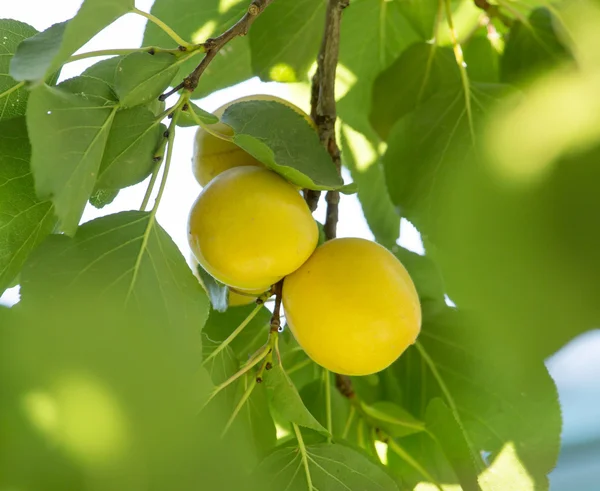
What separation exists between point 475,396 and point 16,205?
517 mm

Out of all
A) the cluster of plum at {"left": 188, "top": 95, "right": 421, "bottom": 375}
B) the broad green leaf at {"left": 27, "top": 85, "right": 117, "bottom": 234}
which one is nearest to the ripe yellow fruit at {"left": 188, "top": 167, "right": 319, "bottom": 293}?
the cluster of plum at {"left": 188, "top": 95, "right": 421, "bottom": 375}

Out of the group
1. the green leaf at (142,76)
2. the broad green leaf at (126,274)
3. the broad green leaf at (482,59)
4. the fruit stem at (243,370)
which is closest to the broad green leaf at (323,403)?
the fruit stem at (243,370)

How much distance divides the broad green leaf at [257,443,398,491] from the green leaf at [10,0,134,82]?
1.21ft

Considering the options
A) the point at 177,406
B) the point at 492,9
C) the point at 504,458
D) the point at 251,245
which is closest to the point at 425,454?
the point at 504,458

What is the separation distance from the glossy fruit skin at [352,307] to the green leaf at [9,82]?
274 millimetres

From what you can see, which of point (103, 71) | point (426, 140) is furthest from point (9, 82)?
point (426, 140)

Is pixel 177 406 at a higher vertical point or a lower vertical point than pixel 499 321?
lower

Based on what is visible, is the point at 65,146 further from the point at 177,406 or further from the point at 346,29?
the point at 346,29

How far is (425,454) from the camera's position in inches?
27.2

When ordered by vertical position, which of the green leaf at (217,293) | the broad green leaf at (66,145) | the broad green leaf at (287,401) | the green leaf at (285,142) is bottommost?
the broad green leaf at (287,401)

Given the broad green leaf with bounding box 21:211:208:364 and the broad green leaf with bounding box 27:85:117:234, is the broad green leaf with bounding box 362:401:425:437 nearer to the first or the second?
the broad green leaf with bounding box 21:211:208:364

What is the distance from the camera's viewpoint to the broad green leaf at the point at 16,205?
53cm

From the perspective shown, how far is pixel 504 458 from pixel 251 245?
1.27 ft

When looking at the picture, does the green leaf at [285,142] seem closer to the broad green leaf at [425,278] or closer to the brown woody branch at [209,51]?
the brown woody branch at [209,51]
